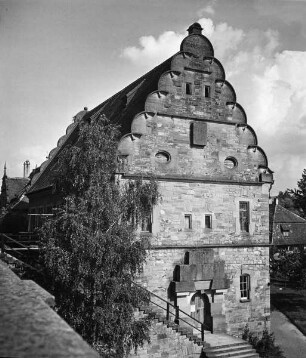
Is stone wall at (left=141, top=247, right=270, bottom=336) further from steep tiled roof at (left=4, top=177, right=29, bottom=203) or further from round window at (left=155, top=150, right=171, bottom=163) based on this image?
steep tiled roof at (left=4, top=177, right=29, bottom=203)

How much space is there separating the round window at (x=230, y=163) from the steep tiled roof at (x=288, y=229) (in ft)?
73.0

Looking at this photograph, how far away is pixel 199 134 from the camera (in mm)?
18750

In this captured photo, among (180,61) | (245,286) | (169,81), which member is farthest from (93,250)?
(180,61)

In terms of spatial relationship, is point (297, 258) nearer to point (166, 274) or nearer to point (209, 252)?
point (209, 252)

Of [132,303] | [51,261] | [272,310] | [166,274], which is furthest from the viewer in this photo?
[272,310]

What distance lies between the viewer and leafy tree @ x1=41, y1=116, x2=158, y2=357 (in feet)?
37.8

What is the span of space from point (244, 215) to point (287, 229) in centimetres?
2289

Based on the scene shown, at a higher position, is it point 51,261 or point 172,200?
point 172,200

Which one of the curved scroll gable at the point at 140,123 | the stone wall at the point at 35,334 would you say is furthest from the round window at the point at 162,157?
the stone wall at the point at 35,334

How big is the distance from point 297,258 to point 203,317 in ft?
35.3

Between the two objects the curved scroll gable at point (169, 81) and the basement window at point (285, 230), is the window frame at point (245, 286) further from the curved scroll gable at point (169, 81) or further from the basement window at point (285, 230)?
the basement window at point (285, 230)

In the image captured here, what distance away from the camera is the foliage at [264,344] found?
704 inches

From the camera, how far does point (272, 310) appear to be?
2545 cm

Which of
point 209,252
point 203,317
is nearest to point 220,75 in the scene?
point 209,252
